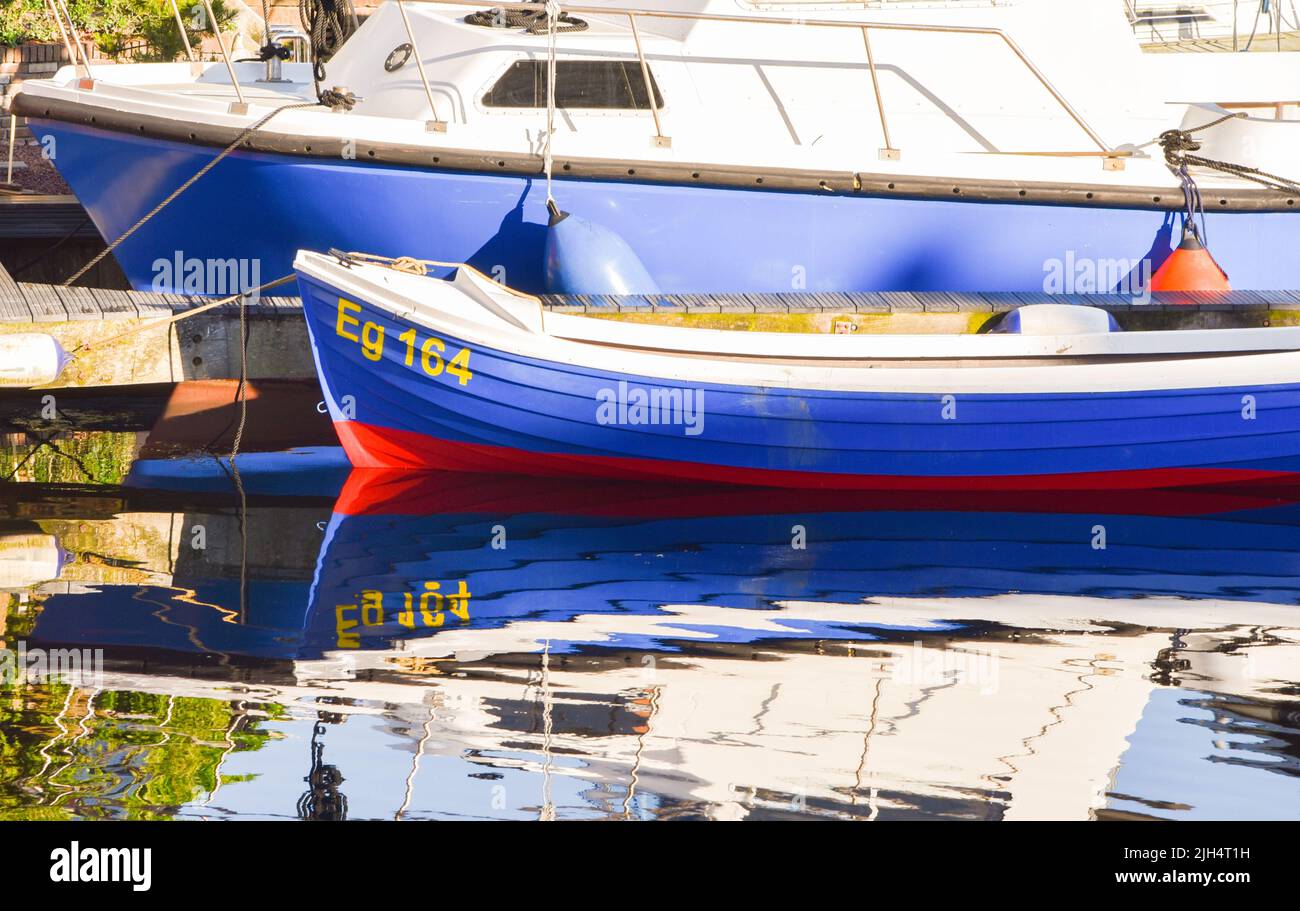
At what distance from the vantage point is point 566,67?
9.39m

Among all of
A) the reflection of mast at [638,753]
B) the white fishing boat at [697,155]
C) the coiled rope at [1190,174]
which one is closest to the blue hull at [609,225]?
the white fishing boat at [697,155]

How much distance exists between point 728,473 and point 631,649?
8.44 feet

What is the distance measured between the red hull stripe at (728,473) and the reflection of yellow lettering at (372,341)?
1.54 feet

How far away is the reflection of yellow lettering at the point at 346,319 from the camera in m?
8.03

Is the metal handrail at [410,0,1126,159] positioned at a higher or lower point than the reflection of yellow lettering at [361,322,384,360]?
higher

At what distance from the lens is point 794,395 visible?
26.2ft

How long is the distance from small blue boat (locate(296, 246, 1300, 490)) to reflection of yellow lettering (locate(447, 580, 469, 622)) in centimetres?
168

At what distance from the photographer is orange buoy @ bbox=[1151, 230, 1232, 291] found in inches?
374

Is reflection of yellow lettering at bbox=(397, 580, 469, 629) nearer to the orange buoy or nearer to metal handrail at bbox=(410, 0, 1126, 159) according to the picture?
metal handrail at bbox=(410, 0, 1126, 159)

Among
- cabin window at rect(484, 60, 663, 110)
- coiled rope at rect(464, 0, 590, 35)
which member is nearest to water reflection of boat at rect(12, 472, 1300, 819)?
cabin window at rect(484, 60, 663, 110)

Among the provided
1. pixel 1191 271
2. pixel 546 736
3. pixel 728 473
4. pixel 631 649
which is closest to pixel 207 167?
pixel 728 473

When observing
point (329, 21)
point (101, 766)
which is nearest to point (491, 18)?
point (329, 21)

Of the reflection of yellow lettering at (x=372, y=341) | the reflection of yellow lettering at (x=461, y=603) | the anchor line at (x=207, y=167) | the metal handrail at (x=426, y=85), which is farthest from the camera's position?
the metal handrail at (x=426, y=85)

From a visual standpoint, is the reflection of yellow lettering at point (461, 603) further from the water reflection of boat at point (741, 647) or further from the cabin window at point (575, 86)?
the cabin window at point (575, 86)
